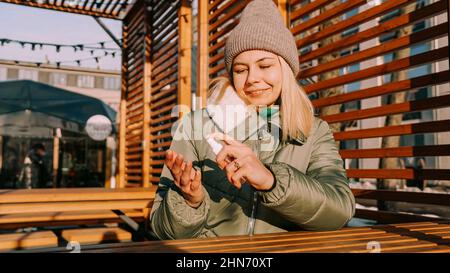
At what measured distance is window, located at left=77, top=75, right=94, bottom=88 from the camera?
32.2 metres

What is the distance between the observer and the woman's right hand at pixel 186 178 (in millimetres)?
1310

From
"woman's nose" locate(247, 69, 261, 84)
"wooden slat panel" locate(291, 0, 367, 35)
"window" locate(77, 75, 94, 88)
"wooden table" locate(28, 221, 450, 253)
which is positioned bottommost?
"wooden table" locate(28, 221, 450, 253)

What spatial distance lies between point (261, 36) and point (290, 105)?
38cm

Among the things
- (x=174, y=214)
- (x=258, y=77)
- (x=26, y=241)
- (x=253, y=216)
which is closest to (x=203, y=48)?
Answer: (x=26, y=241)

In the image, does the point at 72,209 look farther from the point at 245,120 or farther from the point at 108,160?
the point at 108,160

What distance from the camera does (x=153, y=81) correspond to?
6.83m

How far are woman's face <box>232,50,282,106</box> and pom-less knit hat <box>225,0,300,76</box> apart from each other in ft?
0.14

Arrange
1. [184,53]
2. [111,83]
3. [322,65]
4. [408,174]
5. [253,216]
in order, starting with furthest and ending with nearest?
[111,83]
[184,53]
[322,65]
[408,174]
[253,216]

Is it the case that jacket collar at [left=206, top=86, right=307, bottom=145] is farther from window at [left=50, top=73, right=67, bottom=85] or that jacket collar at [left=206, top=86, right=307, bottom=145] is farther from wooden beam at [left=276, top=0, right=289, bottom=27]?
window at [left=50, top=73, right=67, bottom=85]

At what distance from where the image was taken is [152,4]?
6875 mm

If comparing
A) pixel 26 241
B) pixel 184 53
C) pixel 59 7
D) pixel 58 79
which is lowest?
pixel 26 241

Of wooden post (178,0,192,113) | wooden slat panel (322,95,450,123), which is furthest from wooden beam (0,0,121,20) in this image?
wooden slat panel (322,95,450,123)

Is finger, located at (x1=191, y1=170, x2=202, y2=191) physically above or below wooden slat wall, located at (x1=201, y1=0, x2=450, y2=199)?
below
